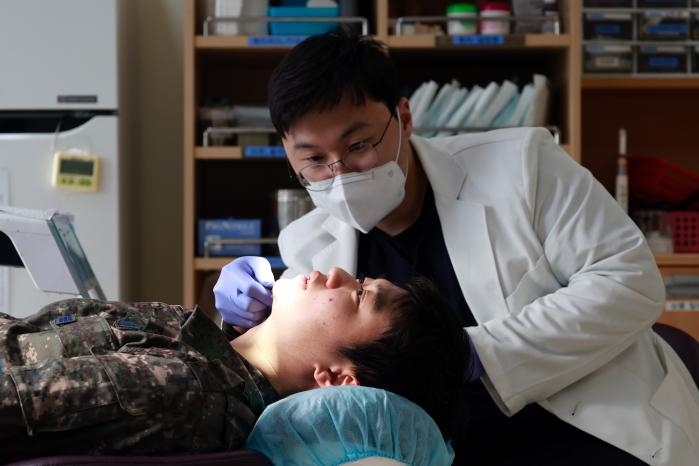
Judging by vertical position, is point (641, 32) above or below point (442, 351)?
above

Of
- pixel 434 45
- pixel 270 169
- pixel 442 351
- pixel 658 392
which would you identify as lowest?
pixel 658 392

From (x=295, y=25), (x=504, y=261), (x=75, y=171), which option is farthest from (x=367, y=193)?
(x=75, y=171)

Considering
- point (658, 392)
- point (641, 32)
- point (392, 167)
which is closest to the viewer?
point (658, 392)

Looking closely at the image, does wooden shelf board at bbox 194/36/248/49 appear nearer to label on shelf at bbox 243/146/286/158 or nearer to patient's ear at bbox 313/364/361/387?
label on shelf at bbox 243/146/286/158

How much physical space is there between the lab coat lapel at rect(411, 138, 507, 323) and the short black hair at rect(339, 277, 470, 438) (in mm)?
225

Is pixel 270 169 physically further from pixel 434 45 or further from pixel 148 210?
pixel 434 45

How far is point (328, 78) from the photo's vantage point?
1.62 m

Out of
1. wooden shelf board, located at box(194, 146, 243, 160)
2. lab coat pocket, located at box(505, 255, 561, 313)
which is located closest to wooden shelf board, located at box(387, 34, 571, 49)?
wooden shelf board, located at box(194, 146, 243, 160)

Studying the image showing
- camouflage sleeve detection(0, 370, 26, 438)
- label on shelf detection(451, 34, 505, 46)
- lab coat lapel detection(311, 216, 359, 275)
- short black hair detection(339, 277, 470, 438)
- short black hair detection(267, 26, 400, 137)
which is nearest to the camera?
camouflage sleeve detection(0, 370, 26, 438)

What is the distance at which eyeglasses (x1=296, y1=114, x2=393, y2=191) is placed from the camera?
5.51 feet

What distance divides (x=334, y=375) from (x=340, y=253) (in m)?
0.44

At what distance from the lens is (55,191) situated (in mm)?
2807

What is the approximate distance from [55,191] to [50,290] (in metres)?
1.13

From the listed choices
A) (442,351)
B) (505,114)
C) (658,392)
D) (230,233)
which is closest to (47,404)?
(442,351)
